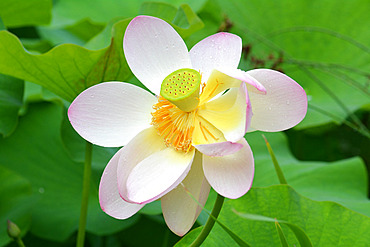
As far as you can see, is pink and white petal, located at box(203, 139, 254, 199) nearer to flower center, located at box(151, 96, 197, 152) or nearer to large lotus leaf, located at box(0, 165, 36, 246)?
flower center, located at box(151, 96, 197, 152)

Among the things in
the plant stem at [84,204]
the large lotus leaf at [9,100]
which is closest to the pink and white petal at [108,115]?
the plant stem at [84,204]

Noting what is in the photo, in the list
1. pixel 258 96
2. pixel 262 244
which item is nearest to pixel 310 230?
pixel 262 244

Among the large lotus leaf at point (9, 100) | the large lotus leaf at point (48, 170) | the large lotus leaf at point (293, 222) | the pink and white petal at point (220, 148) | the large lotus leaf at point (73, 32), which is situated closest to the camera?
the pink and white petal at point (220, 148)

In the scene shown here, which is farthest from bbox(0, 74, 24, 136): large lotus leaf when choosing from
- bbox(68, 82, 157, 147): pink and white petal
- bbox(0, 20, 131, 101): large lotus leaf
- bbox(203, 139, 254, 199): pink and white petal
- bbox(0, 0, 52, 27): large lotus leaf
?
bbox(203, 139, 254, 199): pink and white petal

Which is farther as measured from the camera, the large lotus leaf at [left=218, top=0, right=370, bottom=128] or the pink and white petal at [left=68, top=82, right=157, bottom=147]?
the large lotus leaf at [left=218, top=0, right=370, bottom=128]

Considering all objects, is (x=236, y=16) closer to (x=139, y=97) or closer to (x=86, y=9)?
(x=86, y=9)

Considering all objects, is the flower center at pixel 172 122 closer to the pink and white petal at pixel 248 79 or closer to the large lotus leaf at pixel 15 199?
the pink and white petal at pixel 248 79

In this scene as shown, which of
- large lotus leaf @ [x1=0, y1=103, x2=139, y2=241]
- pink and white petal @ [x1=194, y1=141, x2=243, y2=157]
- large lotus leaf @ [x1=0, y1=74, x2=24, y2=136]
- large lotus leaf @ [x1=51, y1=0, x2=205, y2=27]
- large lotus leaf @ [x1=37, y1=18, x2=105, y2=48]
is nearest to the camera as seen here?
pink and white petal @ [x1=194, y1=141, x2=243, y2=157]
